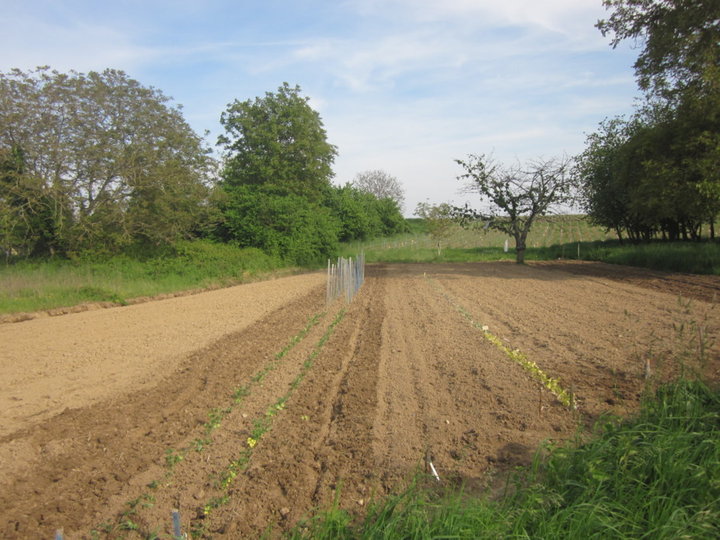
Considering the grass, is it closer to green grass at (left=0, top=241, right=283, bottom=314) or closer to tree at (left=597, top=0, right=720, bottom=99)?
tree at (left=597, top=0, right=720, bottom=99)

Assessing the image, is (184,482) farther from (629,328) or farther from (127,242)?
(127,242)

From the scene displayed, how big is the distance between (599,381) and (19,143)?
20.2 meters

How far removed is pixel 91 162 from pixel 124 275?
15.0ft

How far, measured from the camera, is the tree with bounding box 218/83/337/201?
34562mm

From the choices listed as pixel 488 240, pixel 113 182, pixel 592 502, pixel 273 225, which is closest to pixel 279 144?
pixel 273 225

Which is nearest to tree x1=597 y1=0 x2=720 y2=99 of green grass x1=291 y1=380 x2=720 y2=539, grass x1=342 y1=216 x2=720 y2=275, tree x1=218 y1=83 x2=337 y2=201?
grass x1=342 y1=216 x2=720 y2=275

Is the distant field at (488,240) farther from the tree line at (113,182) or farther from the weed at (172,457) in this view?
the weed at (172,457)

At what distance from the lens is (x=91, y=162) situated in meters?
19.4

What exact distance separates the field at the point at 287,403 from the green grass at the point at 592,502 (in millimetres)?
306

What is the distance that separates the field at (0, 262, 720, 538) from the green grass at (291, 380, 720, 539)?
0.31m

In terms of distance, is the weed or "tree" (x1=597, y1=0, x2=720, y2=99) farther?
"tree" (x1=597, y1=0, x2=720, y2=99)

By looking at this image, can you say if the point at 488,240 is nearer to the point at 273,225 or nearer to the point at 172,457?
the point at 273,225

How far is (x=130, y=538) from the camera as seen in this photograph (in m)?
3.46

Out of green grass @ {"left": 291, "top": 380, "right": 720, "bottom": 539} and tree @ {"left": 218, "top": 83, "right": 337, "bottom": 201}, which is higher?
tree @ {"left": 218, "top": 83, "right": 337, "bottom": 201}
